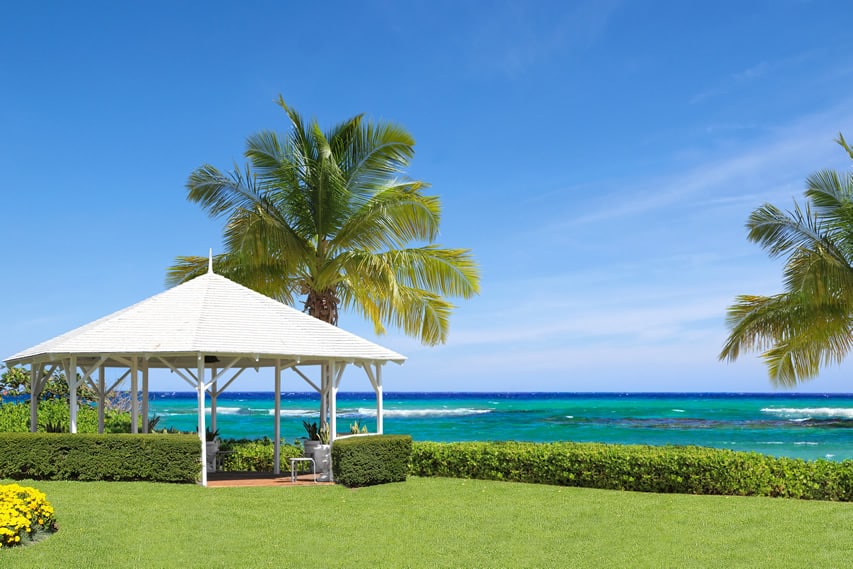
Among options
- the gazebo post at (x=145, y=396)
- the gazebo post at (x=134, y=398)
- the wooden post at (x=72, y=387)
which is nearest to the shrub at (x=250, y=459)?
the gazebo post at (x=145, y=396)

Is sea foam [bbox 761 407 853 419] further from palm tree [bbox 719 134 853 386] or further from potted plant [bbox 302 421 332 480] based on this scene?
potted plant [bbox 302 421 332 480]

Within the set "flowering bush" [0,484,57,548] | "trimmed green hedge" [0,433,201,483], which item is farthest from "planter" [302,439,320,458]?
"flowering bush" [0,484,57,548]

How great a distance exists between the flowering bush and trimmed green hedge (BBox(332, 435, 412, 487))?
601cm

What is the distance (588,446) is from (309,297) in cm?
832

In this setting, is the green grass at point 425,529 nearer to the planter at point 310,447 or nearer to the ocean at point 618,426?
the planter at point 310,447

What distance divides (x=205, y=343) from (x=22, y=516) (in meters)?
5.87

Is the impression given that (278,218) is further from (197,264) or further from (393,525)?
(393,525)

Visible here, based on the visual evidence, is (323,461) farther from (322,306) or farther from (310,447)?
(322,306)

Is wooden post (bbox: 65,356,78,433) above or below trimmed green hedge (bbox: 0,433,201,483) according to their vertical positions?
above

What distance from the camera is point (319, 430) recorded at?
60.2 feet

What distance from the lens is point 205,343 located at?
51.0 ft

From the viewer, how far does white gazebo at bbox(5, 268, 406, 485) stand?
1568cm

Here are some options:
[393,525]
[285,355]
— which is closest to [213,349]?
[285,355]

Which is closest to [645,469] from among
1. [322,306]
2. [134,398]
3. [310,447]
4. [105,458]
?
[310,447]
